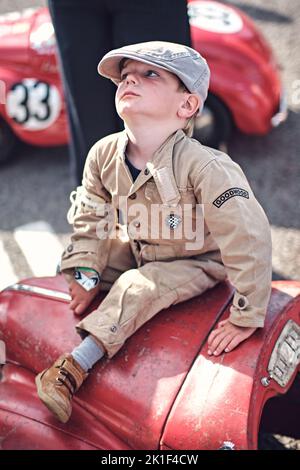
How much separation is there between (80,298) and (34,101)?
1.65 meters

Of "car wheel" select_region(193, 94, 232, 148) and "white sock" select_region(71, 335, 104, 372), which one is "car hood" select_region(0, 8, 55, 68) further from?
"white sock" select_region(71, 335, 104, 372)

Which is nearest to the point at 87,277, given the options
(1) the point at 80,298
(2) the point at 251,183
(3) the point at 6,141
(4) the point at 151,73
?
(1) the point at 80,298

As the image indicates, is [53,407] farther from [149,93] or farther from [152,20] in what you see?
[152,20]

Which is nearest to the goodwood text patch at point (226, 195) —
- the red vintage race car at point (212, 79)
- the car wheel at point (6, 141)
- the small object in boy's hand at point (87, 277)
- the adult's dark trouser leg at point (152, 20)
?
the small object in boy's hand at point (87, 277)

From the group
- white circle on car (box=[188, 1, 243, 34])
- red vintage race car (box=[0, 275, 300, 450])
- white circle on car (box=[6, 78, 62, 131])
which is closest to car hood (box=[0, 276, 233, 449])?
red vintage race car (box=[0, 275, 300, 450])

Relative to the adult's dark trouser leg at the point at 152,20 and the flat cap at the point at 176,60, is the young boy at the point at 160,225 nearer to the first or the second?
the flat cap at the point at 176,60

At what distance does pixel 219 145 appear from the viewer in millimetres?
3410

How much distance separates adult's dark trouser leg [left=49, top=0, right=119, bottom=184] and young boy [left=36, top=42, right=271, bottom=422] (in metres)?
0.60

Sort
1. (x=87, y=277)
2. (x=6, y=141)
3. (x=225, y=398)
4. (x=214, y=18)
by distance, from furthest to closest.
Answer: (x=6, y=141) < (x=214, y=18) < (x=87, y=277) < (x=225, y=398)

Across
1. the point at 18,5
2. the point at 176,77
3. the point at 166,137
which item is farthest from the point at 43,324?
the point at 18,5

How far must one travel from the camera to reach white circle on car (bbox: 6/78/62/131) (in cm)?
314

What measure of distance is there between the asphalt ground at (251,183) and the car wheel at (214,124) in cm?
12

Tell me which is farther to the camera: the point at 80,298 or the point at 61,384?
the point at 80,298

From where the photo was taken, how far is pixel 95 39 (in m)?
2.37
